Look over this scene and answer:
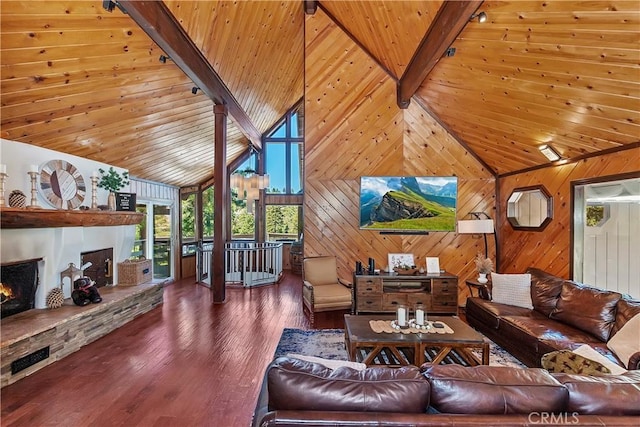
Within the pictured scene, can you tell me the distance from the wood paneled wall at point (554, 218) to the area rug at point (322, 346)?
5.56 feet

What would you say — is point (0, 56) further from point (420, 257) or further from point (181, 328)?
point (420, 257)

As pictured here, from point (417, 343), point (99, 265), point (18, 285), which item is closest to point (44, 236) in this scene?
point (18, 285)

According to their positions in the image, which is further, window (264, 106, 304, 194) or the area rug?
window (264, 106, 304, 194)

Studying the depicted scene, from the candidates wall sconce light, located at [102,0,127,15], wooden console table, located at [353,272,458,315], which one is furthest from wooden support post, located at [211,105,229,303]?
wall sconce light, located at [102,0,127,15]

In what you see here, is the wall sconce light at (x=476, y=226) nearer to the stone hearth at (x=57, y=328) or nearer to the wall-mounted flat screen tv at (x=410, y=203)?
the wall-mounted flat screen tv at (x=410, y=203)

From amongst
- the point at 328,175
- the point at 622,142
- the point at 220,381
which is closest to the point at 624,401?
the point at 220,381

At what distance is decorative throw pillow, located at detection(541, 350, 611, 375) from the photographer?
180 centimetres

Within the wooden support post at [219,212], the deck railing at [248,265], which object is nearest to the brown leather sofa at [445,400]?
the wooden support post at [219,212]

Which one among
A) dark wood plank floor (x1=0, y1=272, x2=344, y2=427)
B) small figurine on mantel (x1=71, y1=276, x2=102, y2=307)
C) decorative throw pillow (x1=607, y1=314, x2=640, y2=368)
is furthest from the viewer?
small figurine on mantel (x1=71, y1=276, x2=102, y2=307)

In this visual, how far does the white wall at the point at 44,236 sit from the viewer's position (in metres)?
3.56

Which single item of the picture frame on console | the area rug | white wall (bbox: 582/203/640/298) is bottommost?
the area rug

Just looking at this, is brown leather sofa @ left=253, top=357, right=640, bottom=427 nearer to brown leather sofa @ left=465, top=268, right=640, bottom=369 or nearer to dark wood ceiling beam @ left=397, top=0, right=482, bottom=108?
brown leather sofa @ left=465, top=268, right=640, bottom=369

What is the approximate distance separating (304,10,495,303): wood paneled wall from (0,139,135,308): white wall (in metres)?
3.52

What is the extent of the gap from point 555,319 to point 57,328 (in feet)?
18.5
